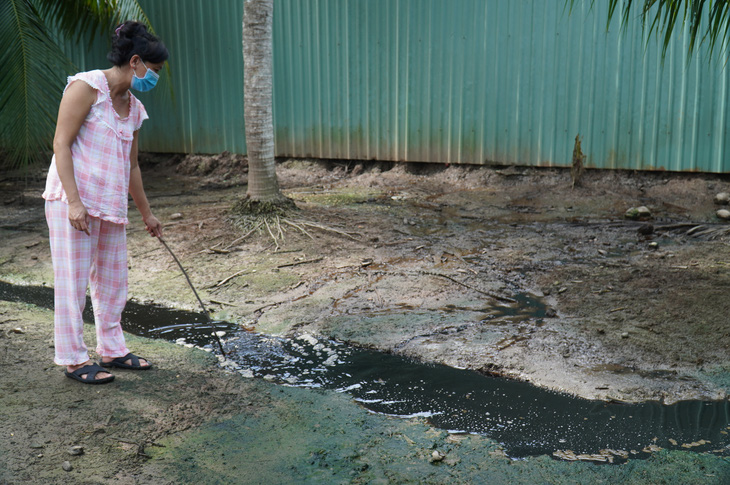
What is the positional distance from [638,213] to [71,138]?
5.68m

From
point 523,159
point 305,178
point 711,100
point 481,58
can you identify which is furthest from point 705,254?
point 305,178

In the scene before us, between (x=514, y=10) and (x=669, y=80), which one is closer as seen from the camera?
(x=669, y=80)

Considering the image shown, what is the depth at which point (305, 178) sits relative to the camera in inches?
382

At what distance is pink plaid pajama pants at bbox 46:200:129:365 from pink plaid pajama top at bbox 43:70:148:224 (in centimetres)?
9

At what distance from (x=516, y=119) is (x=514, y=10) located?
130 centimetres

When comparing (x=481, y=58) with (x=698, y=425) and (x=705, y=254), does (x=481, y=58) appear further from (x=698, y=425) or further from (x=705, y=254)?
(x=698, y=425)

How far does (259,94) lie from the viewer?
655cm

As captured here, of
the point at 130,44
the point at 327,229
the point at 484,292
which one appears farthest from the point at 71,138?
the point at 327,229

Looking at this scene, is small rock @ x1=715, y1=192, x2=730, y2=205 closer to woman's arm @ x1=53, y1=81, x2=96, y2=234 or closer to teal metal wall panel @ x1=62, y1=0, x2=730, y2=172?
teal metal wall panel @ x1=62, y1=0, x2=730, y2=172

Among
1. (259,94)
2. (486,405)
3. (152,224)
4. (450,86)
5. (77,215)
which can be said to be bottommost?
(486,405)

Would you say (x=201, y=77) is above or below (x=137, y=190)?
above

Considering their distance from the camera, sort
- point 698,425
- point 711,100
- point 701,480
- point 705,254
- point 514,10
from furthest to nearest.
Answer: point 514,10 < point 711,100 < point 705,254 < point 698,425 < point 701,480

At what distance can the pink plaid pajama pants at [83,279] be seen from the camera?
3338 millimetres

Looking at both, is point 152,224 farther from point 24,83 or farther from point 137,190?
point 24,83
